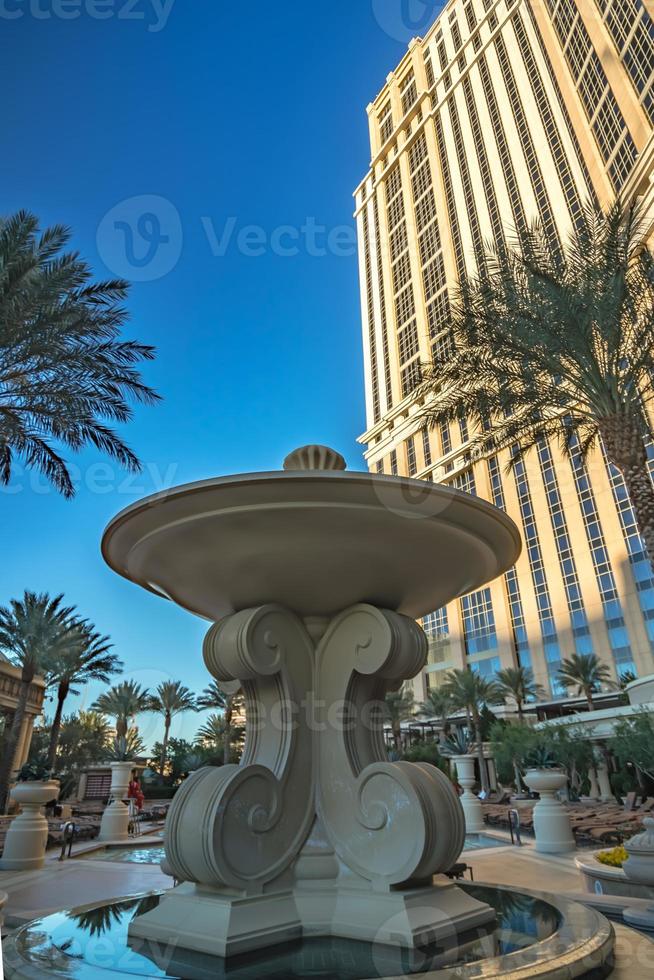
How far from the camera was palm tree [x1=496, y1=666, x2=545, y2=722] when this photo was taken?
4488 cm

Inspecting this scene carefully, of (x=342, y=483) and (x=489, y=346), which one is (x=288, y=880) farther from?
(x=489, y=346)

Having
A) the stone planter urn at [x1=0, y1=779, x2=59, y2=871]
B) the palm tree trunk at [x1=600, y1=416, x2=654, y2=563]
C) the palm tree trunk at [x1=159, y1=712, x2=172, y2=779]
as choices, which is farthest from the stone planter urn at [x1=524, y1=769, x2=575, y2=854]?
the palm tree trunk at [x1=159, y1=712, x2=172, y2=779]

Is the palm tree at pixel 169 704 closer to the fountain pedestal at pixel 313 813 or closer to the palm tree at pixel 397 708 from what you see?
the palm tree at pixel 397 708

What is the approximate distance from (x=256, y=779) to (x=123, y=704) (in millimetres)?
34526

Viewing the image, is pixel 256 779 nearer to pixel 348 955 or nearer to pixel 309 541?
pixel 348 955

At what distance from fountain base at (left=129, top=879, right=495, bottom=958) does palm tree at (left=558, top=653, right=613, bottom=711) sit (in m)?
42.0

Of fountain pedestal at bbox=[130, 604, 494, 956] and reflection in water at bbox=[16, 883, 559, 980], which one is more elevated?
fountain pedestal at bbox=[130, 604, 494, 956]

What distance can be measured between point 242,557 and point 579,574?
157ft

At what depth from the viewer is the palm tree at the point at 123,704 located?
35125 mm

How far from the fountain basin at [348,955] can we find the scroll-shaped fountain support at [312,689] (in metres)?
0.13

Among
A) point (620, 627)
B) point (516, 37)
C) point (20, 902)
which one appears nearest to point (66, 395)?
point (20, 902)

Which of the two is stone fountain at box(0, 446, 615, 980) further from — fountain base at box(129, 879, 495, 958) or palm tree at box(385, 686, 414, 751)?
palm tree at box(385, 686, 414, 751)

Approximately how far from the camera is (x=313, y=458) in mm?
5328

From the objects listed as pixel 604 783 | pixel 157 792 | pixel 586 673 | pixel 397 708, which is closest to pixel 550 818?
pixel 604 783
